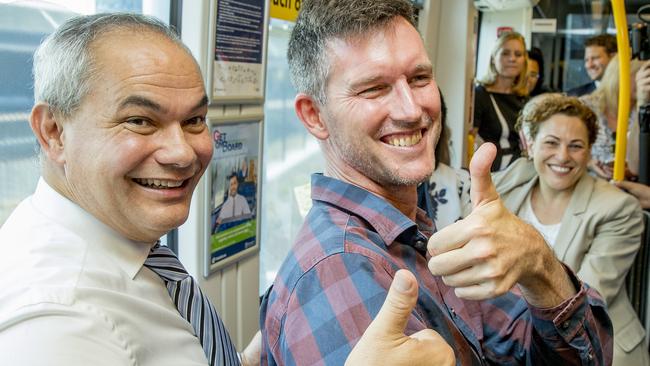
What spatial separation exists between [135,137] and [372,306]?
22.3 inches

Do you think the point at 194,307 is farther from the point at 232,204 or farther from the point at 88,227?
the point at 232,204

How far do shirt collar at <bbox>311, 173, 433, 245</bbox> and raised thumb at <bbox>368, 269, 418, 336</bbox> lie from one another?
1.17 feet

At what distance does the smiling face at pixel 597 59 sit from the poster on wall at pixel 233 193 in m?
3.40

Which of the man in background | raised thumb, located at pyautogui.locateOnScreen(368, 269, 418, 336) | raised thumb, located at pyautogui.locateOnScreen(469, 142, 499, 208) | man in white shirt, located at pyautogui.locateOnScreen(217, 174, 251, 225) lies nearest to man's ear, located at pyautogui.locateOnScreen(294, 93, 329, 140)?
raised thumb, located at pyautogui.locateOnScreen(469, 142, 499, 208)

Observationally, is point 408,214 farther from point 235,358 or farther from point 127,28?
point 127,28

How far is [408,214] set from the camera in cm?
141

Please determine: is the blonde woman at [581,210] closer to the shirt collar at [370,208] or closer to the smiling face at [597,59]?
the shirt collar at [370,208]

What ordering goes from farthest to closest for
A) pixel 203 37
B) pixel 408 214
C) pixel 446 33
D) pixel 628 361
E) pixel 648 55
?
pixel 446 33 < pixel 648 55 < pixel 628 361 < pixel 203 37 < pixel 408 214

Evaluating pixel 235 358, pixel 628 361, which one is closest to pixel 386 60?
pixel 235 358

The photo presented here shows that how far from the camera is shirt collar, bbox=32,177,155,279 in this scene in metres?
1.16

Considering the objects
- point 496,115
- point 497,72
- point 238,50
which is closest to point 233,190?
point 238,50

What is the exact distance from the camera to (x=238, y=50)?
225 cm

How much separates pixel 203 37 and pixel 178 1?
184mm

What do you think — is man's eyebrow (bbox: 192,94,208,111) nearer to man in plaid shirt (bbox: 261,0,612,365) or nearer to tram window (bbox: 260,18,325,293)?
man in plaid shirt (bbox: 261,0,612,365)
